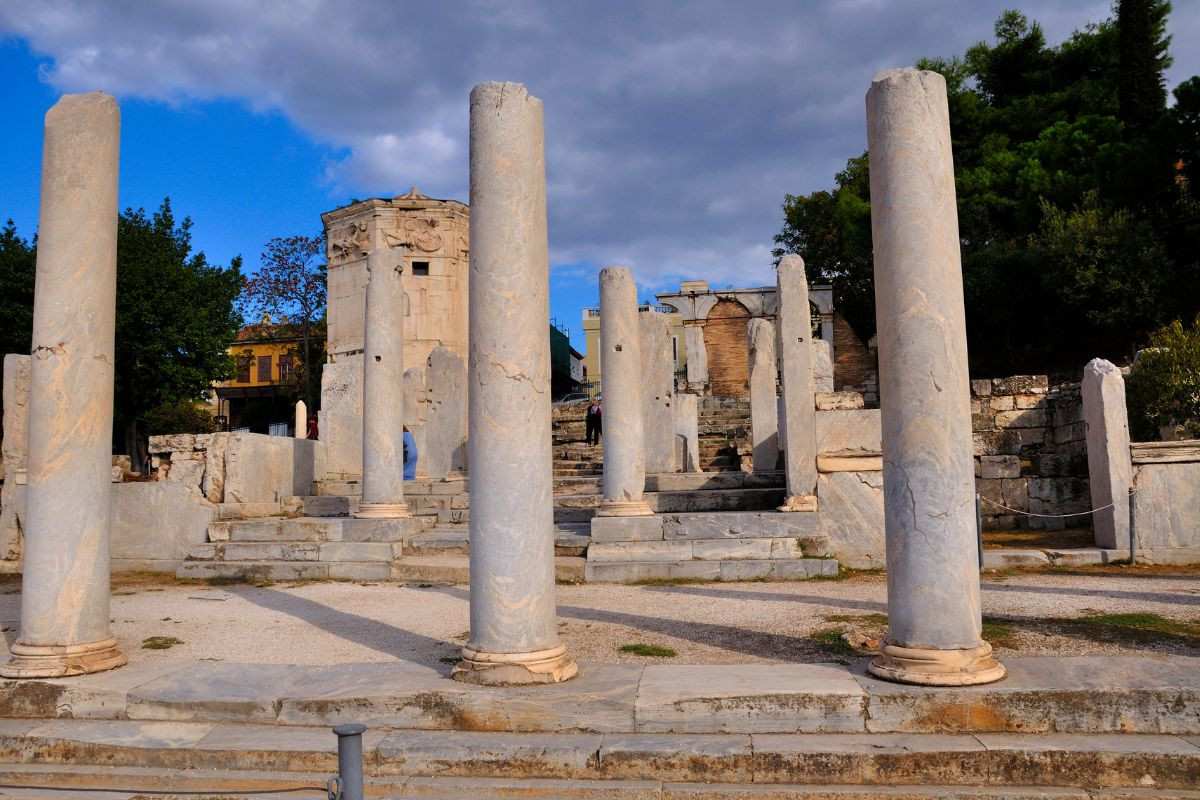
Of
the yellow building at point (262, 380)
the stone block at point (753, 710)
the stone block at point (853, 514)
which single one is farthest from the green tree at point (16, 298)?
the stone block at point (753, 710)

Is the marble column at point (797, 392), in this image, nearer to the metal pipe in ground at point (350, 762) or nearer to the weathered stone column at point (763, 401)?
the weathered stone column at point (763, 401)

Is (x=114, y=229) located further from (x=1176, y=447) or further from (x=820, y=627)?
(x=1176, y=447)

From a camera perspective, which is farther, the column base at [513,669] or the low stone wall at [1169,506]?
the low stone wall at [1169,506]

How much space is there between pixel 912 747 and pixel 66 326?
6.08m

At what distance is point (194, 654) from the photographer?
23.0ft

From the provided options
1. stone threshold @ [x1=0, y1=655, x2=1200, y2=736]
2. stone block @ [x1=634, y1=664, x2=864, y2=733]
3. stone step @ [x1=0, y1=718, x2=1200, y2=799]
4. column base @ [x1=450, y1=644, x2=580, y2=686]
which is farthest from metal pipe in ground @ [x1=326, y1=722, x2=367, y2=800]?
column base @ [x1=450, y1=644, x2=580, y2=686]

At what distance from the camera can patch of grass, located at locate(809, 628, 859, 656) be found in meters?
6.36

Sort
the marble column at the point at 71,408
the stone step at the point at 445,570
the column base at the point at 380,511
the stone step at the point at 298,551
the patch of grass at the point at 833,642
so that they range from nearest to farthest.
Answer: the marble column at the point at 71,408 → the patch of grass at the point at 833,642 → the stone step at the point at 445,570 → the stone step at the point at 298,551 → the column base at the point at 380,511

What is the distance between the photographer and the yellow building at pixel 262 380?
3719cm

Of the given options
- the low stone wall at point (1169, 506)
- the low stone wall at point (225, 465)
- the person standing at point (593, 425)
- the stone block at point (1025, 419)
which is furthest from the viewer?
the person standing at point (593, 425)

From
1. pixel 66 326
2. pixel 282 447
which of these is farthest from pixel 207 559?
pixel 66 326

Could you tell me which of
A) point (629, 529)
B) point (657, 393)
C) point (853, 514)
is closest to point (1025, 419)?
point (657, 393)

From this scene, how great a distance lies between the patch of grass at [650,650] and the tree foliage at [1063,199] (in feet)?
81.9

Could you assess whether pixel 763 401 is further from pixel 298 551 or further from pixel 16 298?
pixel 16 298
